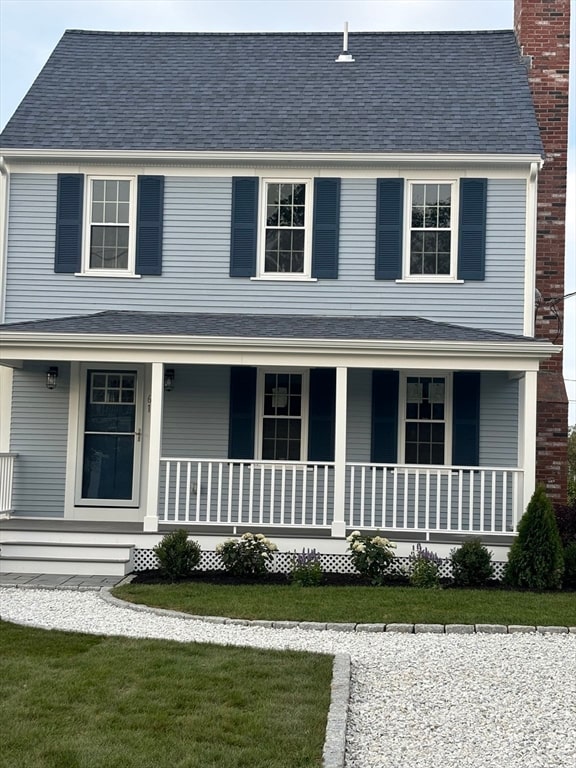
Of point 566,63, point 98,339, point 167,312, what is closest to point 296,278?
point 167,312

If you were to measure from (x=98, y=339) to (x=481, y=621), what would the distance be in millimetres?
5827

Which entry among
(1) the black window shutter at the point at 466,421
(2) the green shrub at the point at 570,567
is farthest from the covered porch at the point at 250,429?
(2) the green shrub at the point at 570,567

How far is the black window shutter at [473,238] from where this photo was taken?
13.5 metres

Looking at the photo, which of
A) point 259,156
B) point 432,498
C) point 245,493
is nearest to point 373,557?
point 432,498

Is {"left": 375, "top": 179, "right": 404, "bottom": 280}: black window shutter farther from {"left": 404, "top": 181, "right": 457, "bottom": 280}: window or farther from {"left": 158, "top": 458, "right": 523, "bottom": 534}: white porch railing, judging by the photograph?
{"left": 158, "top": 458, "right": 523, "bottom": 534}: white porch railing

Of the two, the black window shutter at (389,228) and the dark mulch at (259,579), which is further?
the black window shutter at (389,228)

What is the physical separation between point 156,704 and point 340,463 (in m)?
6.08

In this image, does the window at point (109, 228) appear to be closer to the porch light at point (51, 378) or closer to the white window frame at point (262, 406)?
the porch light at point (51, 378)

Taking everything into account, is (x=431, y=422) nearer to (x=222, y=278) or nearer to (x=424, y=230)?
(x=424, y=230)

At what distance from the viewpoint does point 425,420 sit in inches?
529

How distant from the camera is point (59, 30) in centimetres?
1669

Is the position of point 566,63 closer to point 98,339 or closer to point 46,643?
point 98,339

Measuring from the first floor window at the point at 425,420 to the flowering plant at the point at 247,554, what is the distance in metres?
3.01

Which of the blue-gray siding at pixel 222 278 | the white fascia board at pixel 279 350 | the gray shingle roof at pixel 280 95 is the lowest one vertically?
the white fascia board at pixel 279 350
